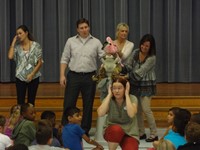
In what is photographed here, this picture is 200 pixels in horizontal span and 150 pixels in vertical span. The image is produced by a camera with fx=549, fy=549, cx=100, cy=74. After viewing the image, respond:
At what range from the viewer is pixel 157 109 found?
7.05 m

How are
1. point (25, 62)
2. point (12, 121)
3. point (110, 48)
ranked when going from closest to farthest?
point (12, 121) → point (110, 48) → point (25, 62)

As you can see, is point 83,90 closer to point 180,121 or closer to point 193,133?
point 180,121

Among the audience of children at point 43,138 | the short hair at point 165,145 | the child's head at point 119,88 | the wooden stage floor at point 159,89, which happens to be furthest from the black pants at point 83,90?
the short hair at point 165,145

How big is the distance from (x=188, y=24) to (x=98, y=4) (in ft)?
5.16

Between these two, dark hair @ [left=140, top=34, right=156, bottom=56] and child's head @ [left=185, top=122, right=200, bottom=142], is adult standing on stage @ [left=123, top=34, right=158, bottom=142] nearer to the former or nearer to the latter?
dark hair @ [left=140, top=34, right=156, bottom=56]

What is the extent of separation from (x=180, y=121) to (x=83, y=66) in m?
2.03

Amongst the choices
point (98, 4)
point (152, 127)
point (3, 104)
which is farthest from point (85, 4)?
point (152, 127)

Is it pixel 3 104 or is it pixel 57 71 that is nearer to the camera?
pixel 3 104

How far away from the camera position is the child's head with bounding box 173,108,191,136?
14.2 feet

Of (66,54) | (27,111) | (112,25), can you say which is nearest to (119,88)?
(27,111)

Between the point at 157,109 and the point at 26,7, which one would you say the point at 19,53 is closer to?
the point at 157,109

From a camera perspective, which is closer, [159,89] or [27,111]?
[27,111]

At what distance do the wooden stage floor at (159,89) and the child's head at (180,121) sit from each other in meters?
3.07

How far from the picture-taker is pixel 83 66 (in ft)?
20.2
